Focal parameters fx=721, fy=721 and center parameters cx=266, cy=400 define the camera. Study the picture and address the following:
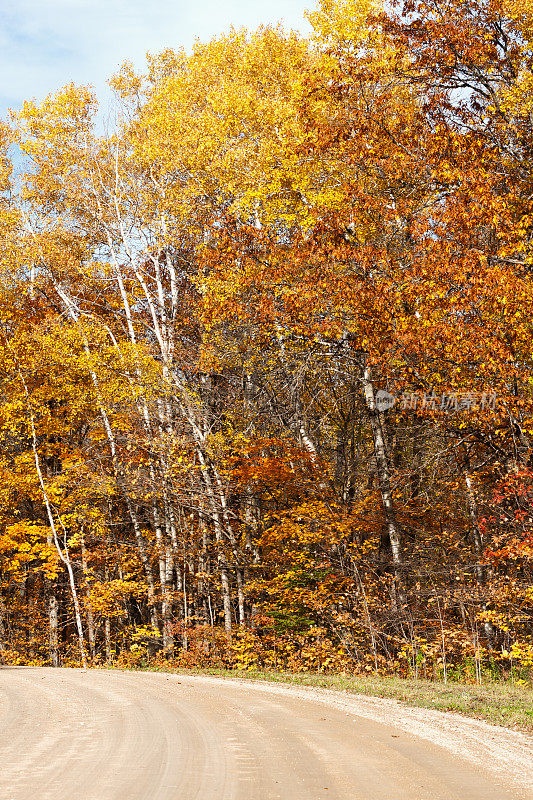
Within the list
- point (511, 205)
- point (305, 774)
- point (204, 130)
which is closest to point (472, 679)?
point (305, 774)

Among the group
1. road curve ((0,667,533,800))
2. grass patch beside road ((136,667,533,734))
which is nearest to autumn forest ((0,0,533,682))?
grass patch beside road ((136,667,533,734))

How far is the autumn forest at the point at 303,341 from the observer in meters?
12.5

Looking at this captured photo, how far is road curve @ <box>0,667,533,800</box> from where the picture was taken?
5234 millimetres

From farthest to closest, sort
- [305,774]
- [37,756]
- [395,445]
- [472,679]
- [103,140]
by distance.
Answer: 1. [103,140]
2. [395,445]
3. [472,679]
4. [37,756]
5. [305,774]

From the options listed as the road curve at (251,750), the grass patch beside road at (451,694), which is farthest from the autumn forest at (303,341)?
the road curve at (251,750)

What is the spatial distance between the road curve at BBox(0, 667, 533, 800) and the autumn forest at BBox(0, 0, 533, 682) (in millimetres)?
4054

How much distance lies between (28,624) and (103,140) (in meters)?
17.0

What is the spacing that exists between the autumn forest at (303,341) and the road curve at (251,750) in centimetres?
405

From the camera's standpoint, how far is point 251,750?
655 cm

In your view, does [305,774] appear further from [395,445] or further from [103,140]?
[103,140]

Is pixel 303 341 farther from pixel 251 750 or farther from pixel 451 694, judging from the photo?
pixel 251 750

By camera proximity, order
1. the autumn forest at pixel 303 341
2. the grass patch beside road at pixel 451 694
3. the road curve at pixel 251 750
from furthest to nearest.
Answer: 1. the autumn forest at pixel 303 341
2. the grass patch beside road at pixel 451 694
3. the road curve at pixel 251 750

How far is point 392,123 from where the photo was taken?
14047mm

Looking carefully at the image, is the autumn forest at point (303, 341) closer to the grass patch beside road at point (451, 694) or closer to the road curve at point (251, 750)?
the grass patch beside road at point (451, 694)
